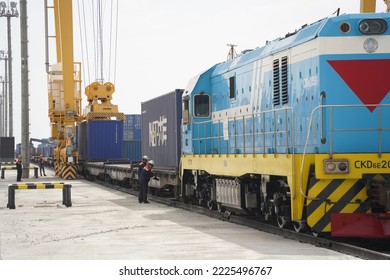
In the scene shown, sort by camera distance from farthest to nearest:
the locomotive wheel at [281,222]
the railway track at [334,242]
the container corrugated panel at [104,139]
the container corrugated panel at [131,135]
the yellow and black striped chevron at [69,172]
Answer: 1. the yellow and black striped chevron at [69,172]
2. the container corrugated panel at [104,139]
3. the container corrugated panel at [131,135]
4. the locomotive wheel at [281,222]
5. the railway track at [334,242]

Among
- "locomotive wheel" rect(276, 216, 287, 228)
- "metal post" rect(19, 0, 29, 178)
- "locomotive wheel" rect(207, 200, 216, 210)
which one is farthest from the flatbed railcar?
"metal post" rect(19, 0, 29, 178)

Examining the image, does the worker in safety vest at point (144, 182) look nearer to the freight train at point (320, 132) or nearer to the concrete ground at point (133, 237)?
the concrete ground at point (133, 237)

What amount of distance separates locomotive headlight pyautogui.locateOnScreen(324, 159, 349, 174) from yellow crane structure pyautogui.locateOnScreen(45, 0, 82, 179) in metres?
34.3

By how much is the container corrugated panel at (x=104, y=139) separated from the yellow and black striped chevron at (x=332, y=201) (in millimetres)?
29919

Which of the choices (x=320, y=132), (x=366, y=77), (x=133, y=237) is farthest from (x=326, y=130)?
(x=133, y=237)

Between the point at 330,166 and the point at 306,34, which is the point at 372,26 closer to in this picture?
the point at 306,34

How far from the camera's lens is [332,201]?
13.3 meters

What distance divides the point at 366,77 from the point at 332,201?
7.63ft

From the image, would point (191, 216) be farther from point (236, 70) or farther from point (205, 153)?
point (236, 70)

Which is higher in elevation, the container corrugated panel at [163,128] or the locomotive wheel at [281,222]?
the container corrugated panel at [163,128]

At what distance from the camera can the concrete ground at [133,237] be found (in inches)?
498

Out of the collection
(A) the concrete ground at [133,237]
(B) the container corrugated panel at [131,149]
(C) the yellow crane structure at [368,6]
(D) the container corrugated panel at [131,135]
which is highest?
(C) the yellow crane structure at [368,6]

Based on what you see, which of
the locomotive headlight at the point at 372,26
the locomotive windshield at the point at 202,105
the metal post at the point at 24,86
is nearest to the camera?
the locomotive headlight at the point at 372,26

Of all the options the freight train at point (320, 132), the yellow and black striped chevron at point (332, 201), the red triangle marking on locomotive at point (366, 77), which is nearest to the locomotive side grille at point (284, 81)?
the freight train at point (320, 132)
